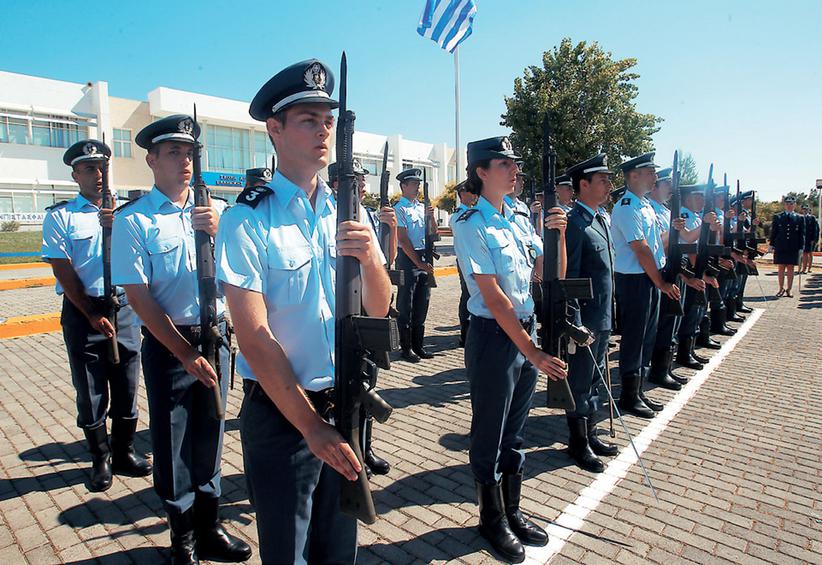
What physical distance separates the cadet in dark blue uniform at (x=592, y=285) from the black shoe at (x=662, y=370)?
217 centimetres

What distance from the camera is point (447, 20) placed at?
18688mm

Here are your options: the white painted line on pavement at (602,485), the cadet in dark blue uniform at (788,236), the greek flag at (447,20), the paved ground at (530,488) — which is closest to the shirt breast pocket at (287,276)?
the paved ground at (530,488)

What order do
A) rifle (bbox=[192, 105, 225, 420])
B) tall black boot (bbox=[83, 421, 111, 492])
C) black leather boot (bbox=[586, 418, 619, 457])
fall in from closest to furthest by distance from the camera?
rifle (bbox=[192, 105, 225, 420]) < tall black boot (bbox=[83, 421, 111, 492]) < black leather boot (bbox=[586, 418, 619, 457])

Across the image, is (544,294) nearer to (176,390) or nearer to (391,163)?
(176,390)

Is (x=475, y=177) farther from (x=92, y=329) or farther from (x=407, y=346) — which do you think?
(x=407, y=346)

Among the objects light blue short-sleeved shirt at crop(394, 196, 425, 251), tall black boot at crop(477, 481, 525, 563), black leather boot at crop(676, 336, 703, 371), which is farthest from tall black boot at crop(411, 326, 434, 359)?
tall black boot at crop(477, 481, 525, 563)

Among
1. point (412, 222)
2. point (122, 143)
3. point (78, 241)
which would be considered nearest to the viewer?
point (78, 241)

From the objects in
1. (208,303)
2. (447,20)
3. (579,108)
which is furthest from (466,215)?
(579,108)

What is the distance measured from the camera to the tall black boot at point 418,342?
297 inches

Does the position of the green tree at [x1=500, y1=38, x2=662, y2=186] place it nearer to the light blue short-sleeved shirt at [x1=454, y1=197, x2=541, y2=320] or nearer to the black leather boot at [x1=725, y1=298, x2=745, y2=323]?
the black leather boot at [x1=725, y1=298, x2=745, y2=323]

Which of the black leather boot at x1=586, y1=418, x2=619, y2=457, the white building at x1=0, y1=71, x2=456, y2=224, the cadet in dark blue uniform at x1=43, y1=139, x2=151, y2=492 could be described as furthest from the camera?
the white building at x1=0, y1=71, x2=456, y2=224

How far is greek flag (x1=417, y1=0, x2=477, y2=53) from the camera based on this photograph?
719 inches

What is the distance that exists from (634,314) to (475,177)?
A: 120 inches

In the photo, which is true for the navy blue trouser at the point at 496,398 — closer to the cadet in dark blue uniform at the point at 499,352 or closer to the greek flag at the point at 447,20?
the cadet in dark blue uniform at the point at 499,352
